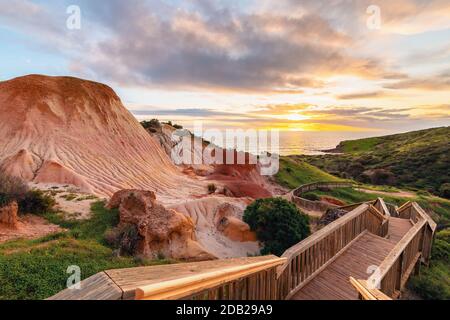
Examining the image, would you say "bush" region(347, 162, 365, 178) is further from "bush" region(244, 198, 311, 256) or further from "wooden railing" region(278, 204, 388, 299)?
"wooden railing" region(278, 204, 388, 299)

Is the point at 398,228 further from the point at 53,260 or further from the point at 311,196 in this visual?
the point at 311,196

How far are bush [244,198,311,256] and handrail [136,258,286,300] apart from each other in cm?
1023

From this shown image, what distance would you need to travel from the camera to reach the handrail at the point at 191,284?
2.37m

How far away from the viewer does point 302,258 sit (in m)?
5.84

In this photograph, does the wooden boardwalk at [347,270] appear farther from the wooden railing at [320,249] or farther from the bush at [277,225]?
the bush at [277,225]

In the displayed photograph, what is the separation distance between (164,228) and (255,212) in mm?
5468

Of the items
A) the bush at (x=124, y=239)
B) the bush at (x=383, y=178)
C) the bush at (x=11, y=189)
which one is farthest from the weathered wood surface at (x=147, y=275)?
the bush at (x=383, y=178)

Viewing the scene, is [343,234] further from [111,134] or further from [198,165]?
[198,165]

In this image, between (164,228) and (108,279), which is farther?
(164,228)

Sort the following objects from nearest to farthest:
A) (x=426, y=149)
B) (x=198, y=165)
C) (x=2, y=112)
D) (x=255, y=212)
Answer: (x=255, y=212) < (x=2, y=112) < (x=198, y=165) < (x=426, y=149)

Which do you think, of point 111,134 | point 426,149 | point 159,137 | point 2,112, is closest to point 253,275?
point 111,134

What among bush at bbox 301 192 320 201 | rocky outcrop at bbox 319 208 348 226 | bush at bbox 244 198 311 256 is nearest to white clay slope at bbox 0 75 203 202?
bush at bbox 244 198 311 256

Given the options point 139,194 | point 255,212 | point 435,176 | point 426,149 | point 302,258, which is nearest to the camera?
point 302,258

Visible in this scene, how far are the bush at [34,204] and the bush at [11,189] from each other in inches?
7.7
